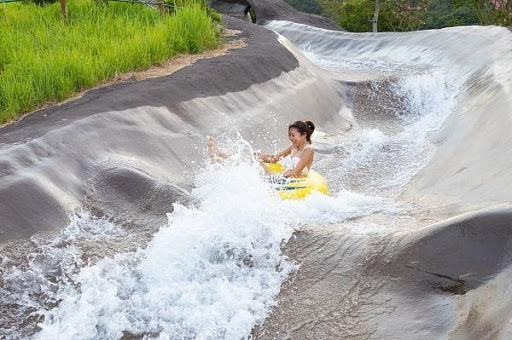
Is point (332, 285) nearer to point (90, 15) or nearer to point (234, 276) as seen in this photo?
point (234, 276)

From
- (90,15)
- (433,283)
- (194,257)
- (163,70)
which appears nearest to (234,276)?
(194,257)

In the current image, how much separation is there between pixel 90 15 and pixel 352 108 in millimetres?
4951

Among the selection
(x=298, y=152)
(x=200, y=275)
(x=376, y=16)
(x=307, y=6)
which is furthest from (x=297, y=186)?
(x=307, y=6)

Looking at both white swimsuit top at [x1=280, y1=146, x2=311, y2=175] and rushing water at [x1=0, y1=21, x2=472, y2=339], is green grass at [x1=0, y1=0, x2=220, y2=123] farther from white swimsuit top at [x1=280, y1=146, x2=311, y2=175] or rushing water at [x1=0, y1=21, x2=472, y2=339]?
white swimsuit top at [x1=280, y1=146, x2=311, y2=175]

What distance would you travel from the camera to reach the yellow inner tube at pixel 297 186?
6.13 metres

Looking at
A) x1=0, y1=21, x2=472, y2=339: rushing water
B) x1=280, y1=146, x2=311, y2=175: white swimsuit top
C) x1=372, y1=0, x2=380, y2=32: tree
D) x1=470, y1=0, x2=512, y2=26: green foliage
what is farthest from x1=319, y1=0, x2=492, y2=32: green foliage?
x1=0, y1=21, x2=472, y2=339: rushing water

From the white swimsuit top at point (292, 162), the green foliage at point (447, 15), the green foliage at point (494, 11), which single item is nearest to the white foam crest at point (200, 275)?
the white swimsuit top at point (292, 162)

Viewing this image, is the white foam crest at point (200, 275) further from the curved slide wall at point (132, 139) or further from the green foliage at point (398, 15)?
the green foliage at point (398, 15)

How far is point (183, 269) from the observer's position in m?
4.78

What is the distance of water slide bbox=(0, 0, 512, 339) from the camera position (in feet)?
13.7

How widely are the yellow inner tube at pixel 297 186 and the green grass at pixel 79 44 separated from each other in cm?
288

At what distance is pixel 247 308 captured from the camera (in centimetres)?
436

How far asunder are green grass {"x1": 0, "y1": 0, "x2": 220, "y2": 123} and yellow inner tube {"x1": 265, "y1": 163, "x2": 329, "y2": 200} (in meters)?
2.88

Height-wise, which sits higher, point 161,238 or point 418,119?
point 161,238
